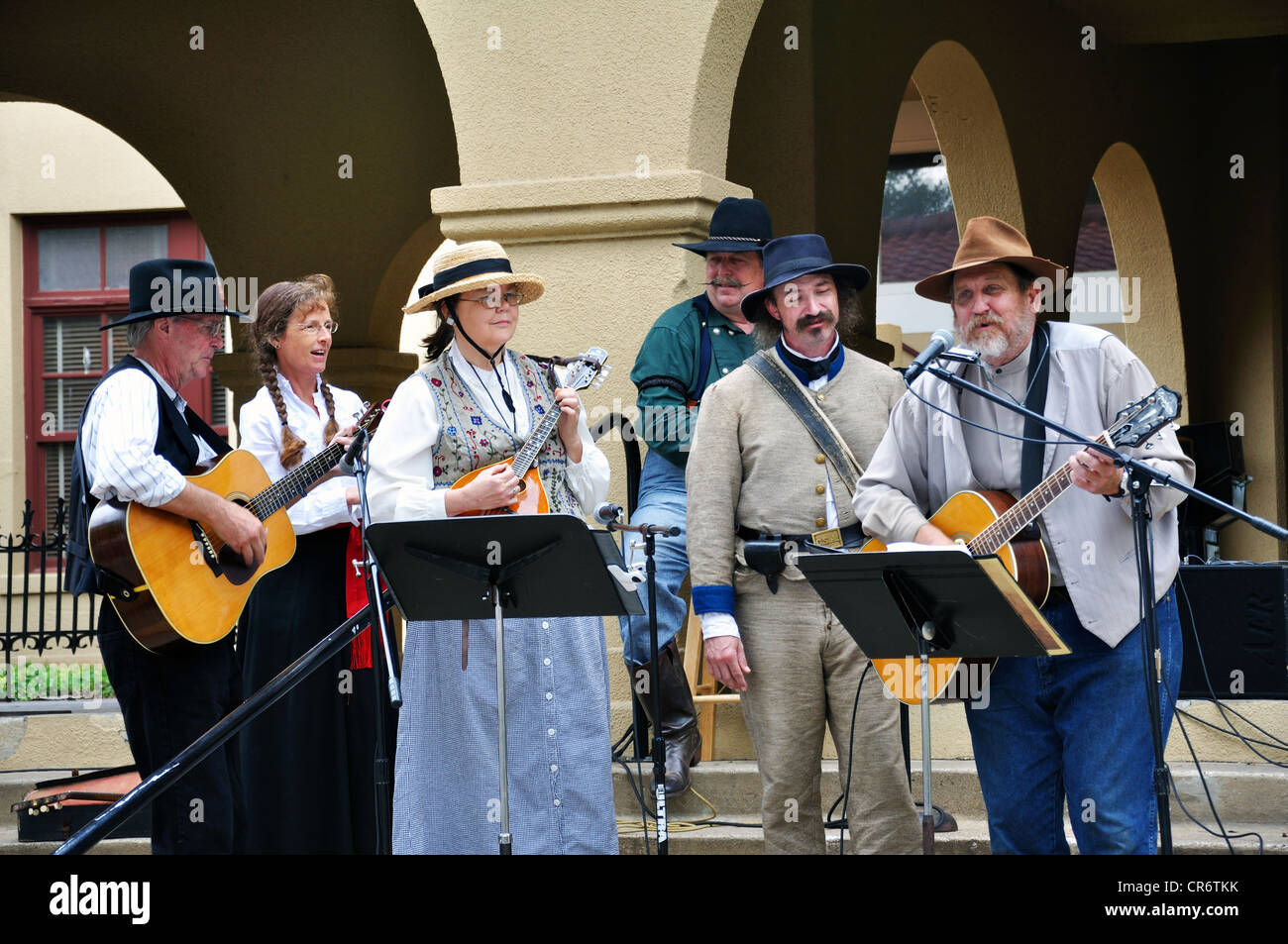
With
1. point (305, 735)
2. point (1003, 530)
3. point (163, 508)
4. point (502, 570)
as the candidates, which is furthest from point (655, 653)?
point (163, 508)

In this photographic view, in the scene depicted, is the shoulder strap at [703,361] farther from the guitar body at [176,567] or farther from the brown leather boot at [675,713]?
the guitar body at [176,567]

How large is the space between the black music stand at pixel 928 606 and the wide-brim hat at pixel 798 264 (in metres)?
1.21

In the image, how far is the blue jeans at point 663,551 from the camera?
598 centimetres

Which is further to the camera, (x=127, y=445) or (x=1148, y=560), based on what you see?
(x=127, y=445)

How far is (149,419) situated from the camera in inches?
207

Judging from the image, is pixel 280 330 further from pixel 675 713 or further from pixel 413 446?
pixel 675 713

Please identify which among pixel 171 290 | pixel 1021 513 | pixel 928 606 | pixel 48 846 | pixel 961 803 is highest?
pixel 171 290

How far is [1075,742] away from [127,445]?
3000mm

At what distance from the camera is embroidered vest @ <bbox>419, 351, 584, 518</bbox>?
487 cm

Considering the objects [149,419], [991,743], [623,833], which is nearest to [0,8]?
[149,419]

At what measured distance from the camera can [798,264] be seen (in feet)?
16.2

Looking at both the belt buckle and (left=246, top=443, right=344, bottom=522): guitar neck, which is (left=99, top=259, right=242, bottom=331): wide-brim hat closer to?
(left=246, top=443, right=344, bottom=522): guitar neck
